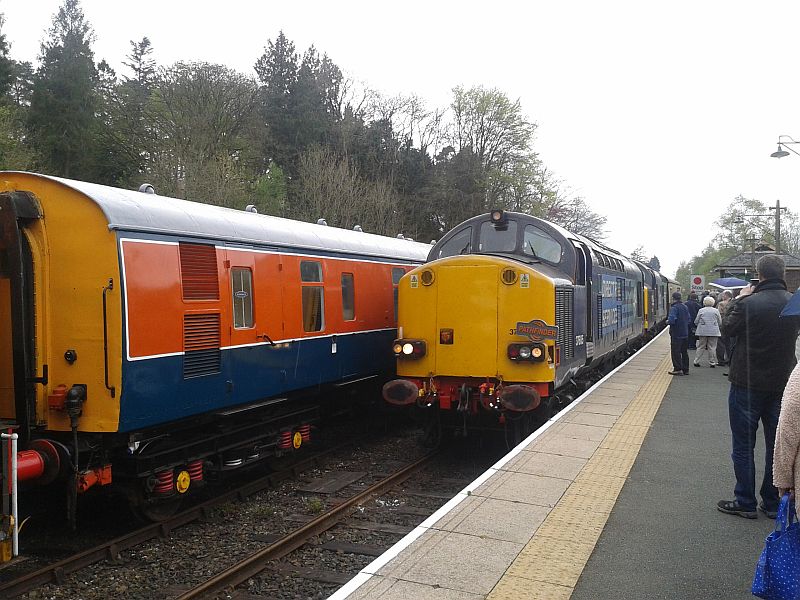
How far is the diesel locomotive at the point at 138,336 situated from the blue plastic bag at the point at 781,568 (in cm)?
492

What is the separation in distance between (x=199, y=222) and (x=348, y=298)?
3568mm

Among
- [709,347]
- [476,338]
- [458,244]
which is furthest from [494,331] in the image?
[709,347]

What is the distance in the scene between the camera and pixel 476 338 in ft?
27.9

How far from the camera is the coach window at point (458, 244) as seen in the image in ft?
32.8

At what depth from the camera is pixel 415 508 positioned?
7605mm

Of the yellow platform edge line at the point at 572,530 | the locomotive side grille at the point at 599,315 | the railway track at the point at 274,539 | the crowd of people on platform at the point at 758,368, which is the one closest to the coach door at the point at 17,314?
the railway track at the point at 274,539

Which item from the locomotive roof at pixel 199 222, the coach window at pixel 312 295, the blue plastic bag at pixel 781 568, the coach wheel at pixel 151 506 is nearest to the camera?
the blue plastic bag at pixel 781 568

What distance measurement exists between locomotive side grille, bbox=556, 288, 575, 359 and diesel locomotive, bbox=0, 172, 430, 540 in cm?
343

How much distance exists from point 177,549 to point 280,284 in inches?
128

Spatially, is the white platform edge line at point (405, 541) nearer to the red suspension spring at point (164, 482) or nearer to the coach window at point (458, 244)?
the red suspension spring at point (164, 482)

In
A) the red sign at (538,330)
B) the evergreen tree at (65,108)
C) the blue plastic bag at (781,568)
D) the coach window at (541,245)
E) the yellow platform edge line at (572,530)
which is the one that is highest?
the evergreen tree at (65,108)

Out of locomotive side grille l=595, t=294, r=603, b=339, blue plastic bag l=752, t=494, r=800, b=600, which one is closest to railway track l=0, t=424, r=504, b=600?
locomotive side grille l=595, t=294, r=603, b=339

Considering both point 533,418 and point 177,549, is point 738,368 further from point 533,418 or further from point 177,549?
point 177,549

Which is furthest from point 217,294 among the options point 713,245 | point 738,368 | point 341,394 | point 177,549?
point 713,245
